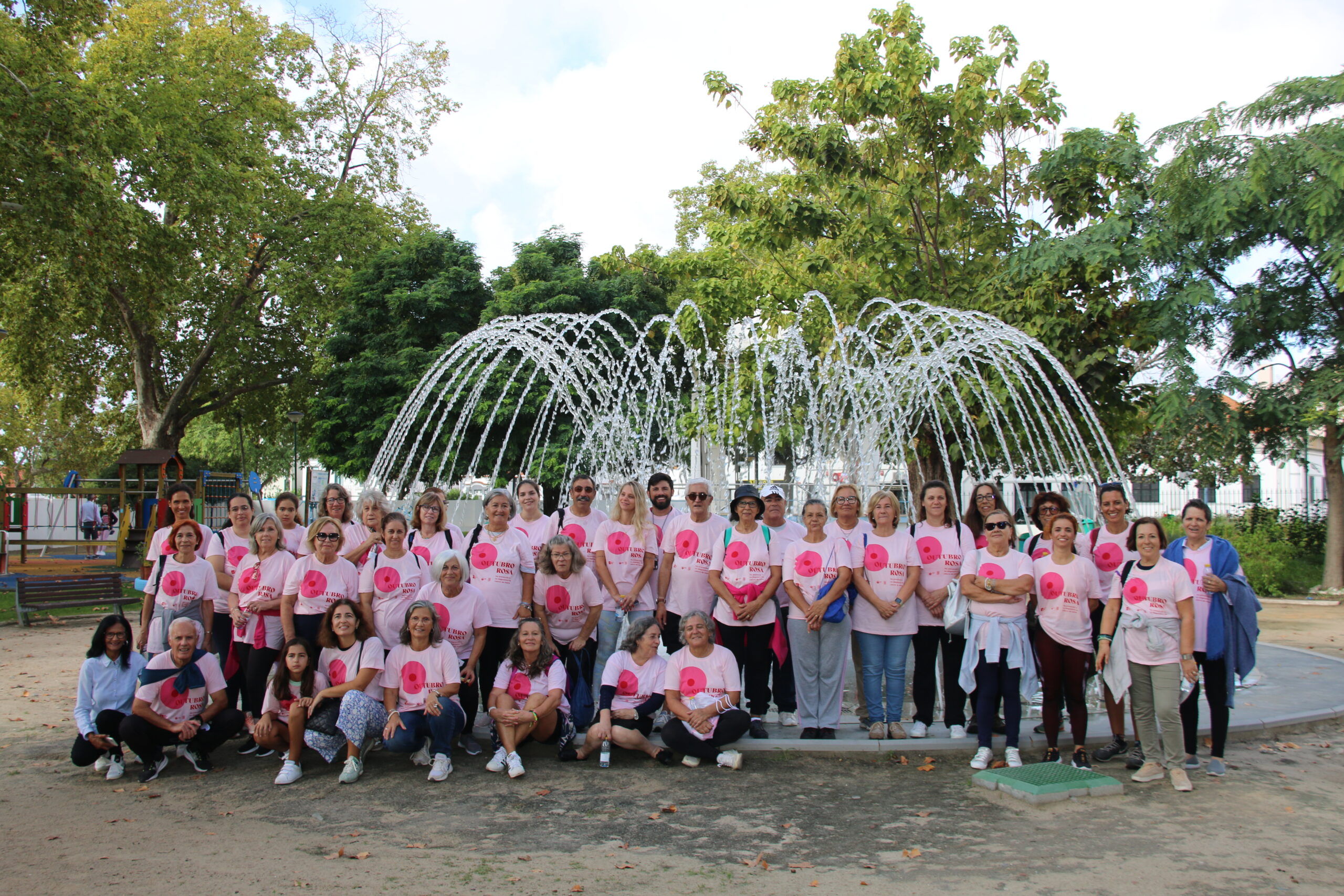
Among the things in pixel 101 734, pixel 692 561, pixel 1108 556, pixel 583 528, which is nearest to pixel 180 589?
pixel 101 734

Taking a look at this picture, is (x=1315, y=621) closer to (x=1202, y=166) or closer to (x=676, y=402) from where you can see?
(x=1202, y=166)

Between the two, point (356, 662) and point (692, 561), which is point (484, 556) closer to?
point (356, 662)

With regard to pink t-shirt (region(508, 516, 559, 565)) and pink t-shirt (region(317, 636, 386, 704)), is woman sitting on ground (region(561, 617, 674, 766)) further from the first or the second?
pink t-shirt (region(317, 636, 386, 704))

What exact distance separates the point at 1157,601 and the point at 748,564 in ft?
8.28

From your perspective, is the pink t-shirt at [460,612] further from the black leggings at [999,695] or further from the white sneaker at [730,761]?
the black leggings at [999,695]

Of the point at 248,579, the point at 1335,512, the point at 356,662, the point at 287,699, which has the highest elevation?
the point at 1335,512

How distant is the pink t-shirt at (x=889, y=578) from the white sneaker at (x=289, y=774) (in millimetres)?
3675

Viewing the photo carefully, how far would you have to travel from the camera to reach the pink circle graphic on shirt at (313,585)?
630 cm

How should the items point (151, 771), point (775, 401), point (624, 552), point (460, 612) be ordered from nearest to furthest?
1. point (151, 771)
2. point (460, 612)
3. point (624, 552)
4. point (775, 401)

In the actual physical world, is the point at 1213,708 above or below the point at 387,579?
below

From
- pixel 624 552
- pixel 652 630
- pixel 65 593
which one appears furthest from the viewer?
pixel 65 593

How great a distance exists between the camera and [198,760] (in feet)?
19.8

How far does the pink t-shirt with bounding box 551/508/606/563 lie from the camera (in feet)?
23.3

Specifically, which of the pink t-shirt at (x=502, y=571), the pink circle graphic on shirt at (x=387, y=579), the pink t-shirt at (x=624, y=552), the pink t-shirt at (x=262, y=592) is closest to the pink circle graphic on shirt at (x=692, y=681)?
the pink t-shirt at (x=624, y=552)
